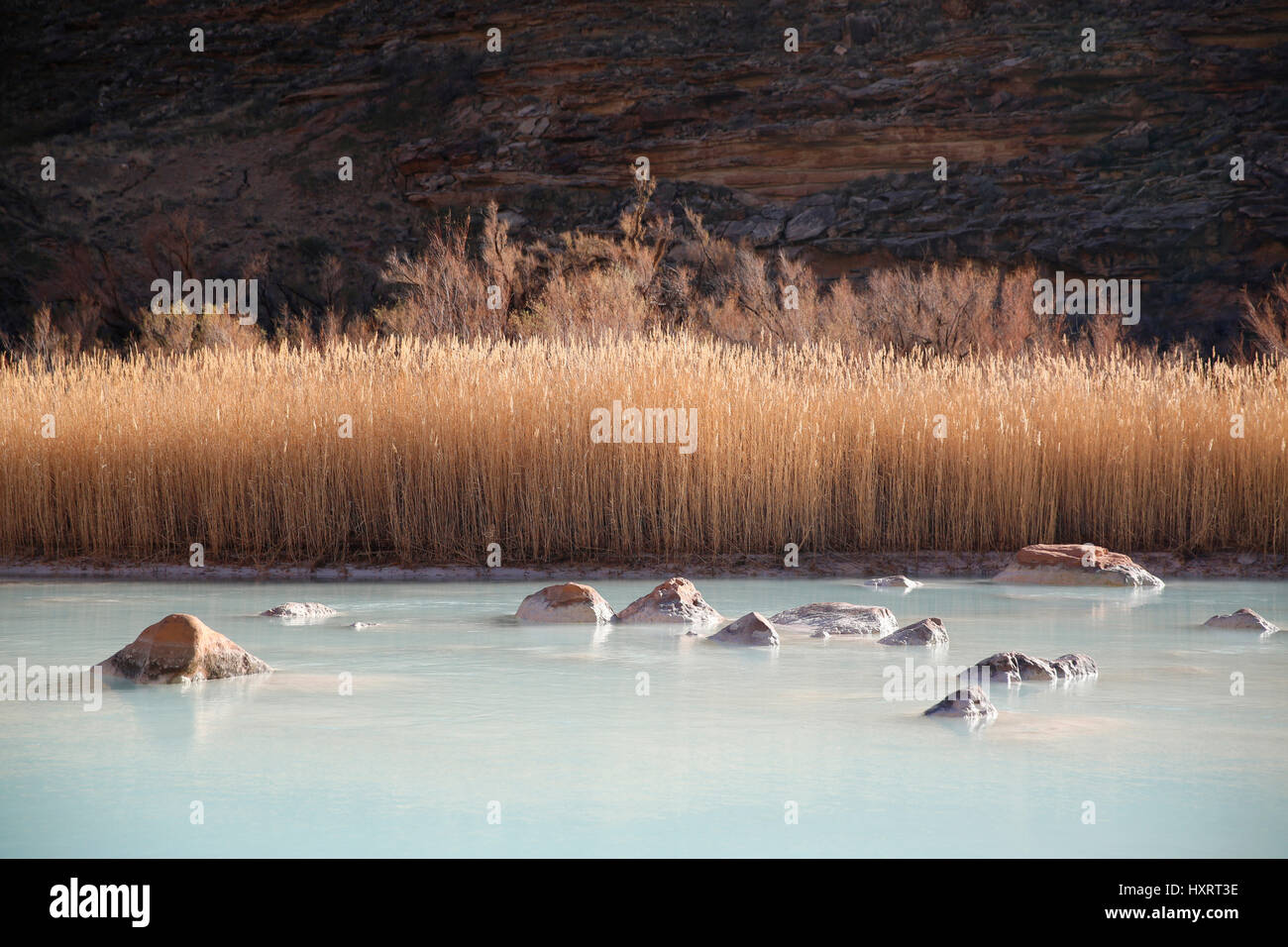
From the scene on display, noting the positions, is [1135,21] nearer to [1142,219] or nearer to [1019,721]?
[1142,219]

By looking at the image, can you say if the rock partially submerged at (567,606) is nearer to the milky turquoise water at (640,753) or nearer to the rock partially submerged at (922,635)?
the milky turquoise water at (640,753)

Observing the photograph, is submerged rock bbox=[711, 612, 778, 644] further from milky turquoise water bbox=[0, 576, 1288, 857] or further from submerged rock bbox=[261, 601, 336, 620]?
submerged rock bbox=[261, 601, 336, 620]

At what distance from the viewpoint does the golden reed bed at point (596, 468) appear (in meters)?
6.50

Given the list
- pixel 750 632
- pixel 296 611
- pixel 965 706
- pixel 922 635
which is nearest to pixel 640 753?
pixel 965 706

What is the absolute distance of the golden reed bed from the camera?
21.3 feet

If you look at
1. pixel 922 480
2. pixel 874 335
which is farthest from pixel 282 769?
pixel 874 335

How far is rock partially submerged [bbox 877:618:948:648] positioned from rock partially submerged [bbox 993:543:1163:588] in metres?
1.84

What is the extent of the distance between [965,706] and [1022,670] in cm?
56

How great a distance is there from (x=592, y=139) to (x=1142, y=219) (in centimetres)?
1283

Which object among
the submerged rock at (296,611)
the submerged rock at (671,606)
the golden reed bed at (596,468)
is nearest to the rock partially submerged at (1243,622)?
the submerged rock at (671,606)

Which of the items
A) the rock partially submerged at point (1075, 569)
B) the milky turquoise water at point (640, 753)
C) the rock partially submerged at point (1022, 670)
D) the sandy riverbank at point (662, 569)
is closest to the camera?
the milky turquoise water at point (640, 753)

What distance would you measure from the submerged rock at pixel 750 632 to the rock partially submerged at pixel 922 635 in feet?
1.15

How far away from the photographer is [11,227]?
2995cm

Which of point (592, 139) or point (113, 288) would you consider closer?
point (113, 288)
